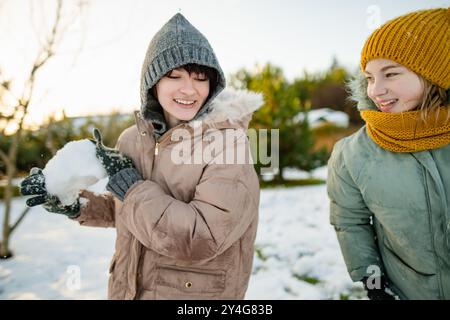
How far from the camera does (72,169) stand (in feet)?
4.39

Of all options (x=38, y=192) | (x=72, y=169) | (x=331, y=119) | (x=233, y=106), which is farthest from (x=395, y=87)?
(x=331, y=119)

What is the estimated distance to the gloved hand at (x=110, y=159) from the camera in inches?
52.4

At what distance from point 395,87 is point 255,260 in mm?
2270

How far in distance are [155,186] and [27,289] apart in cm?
225

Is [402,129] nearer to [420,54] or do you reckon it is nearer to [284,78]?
[420,54]

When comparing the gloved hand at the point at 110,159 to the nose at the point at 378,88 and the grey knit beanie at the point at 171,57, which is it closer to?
the grey knit beanie at the point at 171,57

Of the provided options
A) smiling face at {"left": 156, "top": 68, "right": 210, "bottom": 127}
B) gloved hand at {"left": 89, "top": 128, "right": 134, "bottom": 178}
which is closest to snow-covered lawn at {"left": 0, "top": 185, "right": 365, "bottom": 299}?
gloved hand at {"left": 89, "top": 128, "right": 134, "bottom": 178}

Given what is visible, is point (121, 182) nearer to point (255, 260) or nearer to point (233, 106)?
point (233, 106)

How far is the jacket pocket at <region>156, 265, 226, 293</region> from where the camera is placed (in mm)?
1290

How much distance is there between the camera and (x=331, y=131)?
12.2 meters

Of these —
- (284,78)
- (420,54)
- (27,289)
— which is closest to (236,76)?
(284,78)

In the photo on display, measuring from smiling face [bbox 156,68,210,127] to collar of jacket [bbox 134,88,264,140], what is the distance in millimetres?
48

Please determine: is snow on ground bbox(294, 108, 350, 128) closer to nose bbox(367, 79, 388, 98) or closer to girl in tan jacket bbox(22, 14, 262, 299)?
nose bbox(367, 79, 388, 98)

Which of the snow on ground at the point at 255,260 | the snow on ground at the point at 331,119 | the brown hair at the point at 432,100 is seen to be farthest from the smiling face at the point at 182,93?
the snow on ground at the point at 331,119
